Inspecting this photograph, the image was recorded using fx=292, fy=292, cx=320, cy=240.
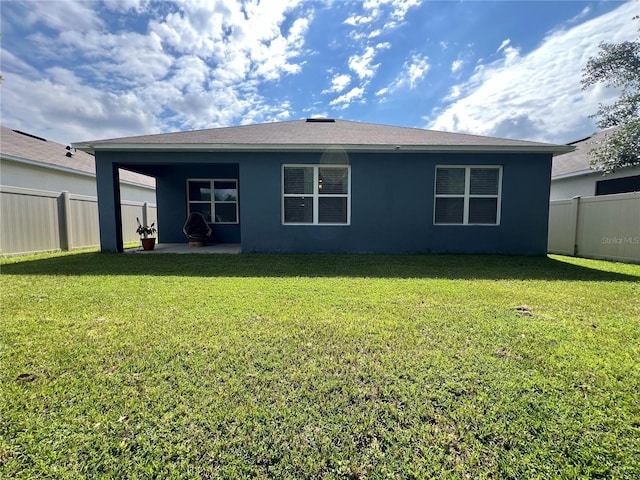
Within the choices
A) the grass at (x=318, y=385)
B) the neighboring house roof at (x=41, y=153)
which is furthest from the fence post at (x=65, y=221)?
the grass at (x=318, y=385)

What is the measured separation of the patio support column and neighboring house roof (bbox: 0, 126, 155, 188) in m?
2.31

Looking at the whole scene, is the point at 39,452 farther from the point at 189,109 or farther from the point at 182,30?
the point at 189,109

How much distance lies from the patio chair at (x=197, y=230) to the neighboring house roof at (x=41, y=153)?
4319 mm

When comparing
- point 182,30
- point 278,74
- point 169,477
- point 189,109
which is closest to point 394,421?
point 169,477

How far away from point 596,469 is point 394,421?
96 cm

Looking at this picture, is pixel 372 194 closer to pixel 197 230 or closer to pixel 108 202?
pixel 197 230

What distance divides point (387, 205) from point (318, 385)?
7135 mm

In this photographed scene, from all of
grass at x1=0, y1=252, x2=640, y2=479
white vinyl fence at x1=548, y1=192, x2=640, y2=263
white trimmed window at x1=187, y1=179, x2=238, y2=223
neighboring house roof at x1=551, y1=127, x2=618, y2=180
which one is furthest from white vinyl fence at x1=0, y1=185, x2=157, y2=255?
neighboring house roof at x1=551, y1=127, x2=618, y2=180

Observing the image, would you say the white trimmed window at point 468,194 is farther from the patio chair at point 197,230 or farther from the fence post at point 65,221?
the fence post at point 65,221

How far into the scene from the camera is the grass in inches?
58.5

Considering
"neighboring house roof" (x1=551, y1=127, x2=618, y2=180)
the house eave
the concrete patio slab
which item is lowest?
the concrete patio slab

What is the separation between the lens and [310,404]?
189 centimetres

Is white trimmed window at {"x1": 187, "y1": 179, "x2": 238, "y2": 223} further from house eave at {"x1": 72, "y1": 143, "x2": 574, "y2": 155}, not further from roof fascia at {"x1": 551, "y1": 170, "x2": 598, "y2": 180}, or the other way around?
roof fascia at {"x1": 551, "y1": 170, "x2": 598, "y2": 180}

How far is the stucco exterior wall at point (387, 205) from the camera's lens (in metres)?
8.44
